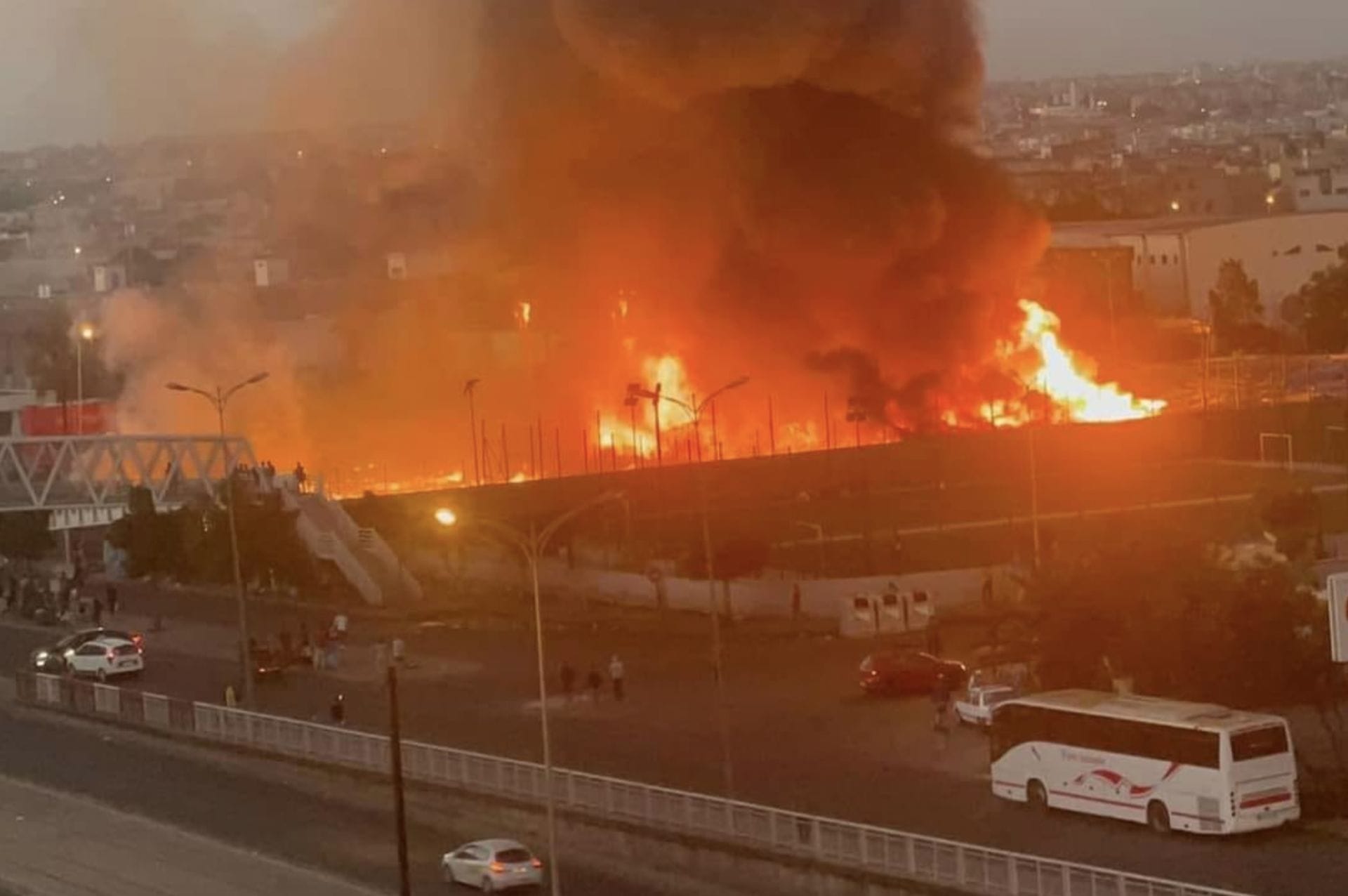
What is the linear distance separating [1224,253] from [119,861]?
6151cm

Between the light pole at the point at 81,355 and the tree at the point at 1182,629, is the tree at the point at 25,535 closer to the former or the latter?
Answer: the light pole at the point at 81,355

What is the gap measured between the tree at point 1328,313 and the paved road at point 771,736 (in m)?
37.0

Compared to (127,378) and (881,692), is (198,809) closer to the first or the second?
(881,692)

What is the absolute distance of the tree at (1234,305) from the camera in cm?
7118

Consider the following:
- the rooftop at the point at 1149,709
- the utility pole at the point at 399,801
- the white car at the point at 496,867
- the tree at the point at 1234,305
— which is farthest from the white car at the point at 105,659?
the tree at the point at 1234,305

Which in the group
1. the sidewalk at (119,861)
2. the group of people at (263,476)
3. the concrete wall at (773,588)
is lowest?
the sidewalk at (119,861)

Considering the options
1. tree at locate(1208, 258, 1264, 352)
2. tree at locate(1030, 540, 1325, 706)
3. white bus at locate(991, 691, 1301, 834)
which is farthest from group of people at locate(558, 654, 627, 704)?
tree at locate(1208, 258, 1264, 352)

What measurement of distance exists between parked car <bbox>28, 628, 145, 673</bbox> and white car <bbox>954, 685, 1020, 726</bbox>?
14.6 meters

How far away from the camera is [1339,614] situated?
21.4 m

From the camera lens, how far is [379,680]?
33125 mm

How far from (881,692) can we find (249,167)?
69.0m

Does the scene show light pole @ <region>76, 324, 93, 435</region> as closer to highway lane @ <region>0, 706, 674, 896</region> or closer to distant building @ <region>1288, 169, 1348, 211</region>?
highway lane @ <region>0, 706, 674, 896</region>

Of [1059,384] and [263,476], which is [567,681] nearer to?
[263,476]

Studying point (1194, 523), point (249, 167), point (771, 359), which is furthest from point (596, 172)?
point (249, 167)
